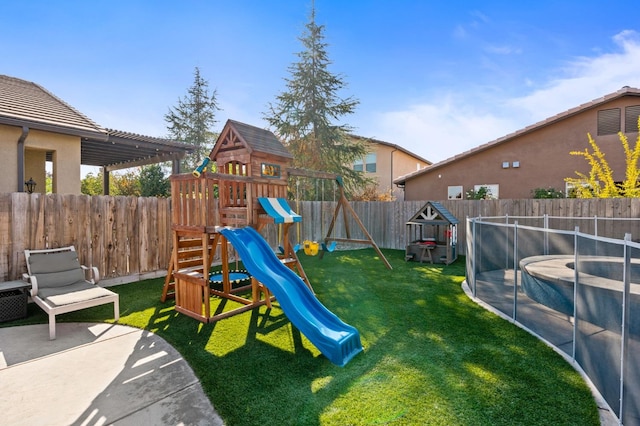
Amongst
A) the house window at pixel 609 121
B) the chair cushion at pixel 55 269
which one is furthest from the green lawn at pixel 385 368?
the house window at pixel 609 121

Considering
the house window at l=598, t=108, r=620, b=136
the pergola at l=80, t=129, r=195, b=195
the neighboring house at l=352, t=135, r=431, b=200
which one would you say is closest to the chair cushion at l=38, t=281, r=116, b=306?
the pergola at l=80, t=129, r=195, b=195

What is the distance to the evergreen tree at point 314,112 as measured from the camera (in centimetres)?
1736

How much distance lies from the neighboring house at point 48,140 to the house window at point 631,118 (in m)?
16.9

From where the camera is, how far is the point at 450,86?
1202 cm

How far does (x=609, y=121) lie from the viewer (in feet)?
40.1

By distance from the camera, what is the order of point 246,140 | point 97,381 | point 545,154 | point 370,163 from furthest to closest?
point 370,163 < point 545,154 < point 246,140 < point 97,381

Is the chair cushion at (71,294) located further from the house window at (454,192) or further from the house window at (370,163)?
the house window at (370,163)

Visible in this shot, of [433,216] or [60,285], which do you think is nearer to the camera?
[60,285]

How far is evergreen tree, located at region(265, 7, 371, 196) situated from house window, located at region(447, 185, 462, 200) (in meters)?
4.82

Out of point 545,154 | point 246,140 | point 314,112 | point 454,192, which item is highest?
point 314,112

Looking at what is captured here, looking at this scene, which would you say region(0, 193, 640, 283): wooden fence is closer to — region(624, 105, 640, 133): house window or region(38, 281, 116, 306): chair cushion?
Result: region(38, 281, 116, 306): chair cushion

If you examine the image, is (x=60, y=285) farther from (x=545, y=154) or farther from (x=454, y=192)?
(x=545, y=154)

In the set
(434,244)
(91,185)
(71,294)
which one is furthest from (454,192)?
(91,185)

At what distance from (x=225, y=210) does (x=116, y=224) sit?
3.44 metres
